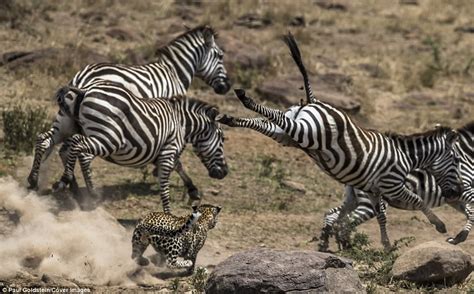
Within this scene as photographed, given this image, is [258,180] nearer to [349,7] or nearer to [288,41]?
[288,41]

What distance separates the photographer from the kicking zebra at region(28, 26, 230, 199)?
10.7 m

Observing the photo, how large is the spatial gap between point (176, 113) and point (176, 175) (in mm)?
1953

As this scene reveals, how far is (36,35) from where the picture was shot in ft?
61.7

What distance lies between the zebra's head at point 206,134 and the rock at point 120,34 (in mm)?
8342

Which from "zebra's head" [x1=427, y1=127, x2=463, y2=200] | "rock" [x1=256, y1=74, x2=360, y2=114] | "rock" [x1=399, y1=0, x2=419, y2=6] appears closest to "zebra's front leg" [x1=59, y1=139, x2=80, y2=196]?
"zebra's head" [x1=427, y1=127, x2=463, y2=200]

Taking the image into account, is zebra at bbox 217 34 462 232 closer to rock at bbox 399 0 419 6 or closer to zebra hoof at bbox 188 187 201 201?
zebra hoof at bbox 188 187 201 201

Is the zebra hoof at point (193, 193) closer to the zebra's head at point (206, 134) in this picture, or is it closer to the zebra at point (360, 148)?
the zebra's head at point (206, 134)

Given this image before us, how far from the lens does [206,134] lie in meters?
11.9

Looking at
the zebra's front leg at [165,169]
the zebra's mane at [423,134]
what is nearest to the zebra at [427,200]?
the zebra's mane at [423,134]

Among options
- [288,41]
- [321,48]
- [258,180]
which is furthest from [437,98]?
[288,41]

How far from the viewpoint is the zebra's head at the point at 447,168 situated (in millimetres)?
11266

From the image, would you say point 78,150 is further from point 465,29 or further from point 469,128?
point 465,29

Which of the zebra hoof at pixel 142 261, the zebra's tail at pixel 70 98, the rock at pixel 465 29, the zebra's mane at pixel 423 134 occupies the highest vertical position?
the zebra's mane at pixel 423 134

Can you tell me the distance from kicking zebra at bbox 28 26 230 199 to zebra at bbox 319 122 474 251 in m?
2.13
